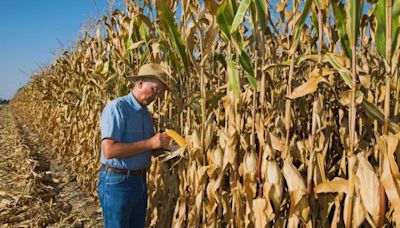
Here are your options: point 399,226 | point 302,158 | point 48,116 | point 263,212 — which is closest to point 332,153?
point 302,158

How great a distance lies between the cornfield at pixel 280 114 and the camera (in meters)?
1.94

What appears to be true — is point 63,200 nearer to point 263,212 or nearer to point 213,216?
point 213,216

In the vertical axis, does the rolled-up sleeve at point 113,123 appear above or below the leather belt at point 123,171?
above

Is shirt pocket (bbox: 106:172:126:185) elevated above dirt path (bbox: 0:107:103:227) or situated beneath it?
elevated above

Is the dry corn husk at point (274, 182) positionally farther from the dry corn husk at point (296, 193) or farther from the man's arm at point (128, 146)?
the man's arm at point (128, 146)

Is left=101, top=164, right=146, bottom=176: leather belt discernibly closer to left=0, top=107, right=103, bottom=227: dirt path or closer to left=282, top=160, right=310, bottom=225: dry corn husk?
left=282, top=160, right=310, bottom=225: dry corn husk

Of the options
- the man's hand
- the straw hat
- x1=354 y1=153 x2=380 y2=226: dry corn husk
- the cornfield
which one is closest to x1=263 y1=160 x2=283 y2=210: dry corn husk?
the cornfield

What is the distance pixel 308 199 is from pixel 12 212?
169 inches

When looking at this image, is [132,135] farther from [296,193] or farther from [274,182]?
[296,193]

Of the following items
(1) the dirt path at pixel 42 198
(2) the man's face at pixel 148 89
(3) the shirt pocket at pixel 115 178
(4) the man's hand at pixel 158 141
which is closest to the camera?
(4) the man's hand at pixel 158 141

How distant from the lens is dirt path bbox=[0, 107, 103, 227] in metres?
5.13

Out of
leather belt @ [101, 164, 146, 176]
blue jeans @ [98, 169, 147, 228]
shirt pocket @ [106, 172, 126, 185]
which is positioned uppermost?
leather belt @ [101, 164, 146, 176]

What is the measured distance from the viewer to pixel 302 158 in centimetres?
237

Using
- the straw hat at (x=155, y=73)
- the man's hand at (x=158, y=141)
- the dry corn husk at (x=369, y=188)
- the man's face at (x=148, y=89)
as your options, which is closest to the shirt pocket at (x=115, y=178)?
the man's hand at (x=158, y=141)
